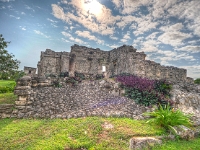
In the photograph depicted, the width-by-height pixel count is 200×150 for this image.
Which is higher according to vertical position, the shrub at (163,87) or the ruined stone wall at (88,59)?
the ruined stone wall at (88,59)

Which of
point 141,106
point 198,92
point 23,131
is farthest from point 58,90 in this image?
point 198,92

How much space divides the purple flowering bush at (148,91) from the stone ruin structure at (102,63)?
12.4 ft

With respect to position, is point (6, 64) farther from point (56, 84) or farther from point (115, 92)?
point (115, 92)

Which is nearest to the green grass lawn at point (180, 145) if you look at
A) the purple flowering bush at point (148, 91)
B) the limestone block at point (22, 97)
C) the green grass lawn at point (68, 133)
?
the green grass lawn at point (68, 133)

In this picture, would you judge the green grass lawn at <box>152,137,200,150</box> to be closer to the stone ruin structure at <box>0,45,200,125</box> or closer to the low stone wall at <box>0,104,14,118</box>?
the stone ruin structure at <box>0,45,200,125</box>

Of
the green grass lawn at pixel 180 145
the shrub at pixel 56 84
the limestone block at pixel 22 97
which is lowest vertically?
the green grass lawn at pixel 180 145

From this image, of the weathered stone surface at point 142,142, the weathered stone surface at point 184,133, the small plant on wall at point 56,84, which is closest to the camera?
the weathered stone surface at point 142,142

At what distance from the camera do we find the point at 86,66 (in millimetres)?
18625

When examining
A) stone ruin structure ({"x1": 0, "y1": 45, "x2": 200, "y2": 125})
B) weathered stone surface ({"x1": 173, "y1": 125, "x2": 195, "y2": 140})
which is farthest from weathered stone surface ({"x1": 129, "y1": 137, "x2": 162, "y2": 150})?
stone ruin structure ({"x1": 0, "y1": 45, "x2": 200, "y2": 125})

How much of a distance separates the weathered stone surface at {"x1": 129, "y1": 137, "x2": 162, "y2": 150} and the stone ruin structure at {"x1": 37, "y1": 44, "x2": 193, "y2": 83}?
876 cm

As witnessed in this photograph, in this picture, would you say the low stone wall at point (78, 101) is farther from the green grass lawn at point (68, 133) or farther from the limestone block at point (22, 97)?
Result: the green grass lawn at point (68, 133)

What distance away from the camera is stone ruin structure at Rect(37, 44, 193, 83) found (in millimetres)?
13688

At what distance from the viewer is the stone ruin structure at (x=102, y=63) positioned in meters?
13.7

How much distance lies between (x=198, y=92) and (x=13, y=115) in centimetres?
1186
